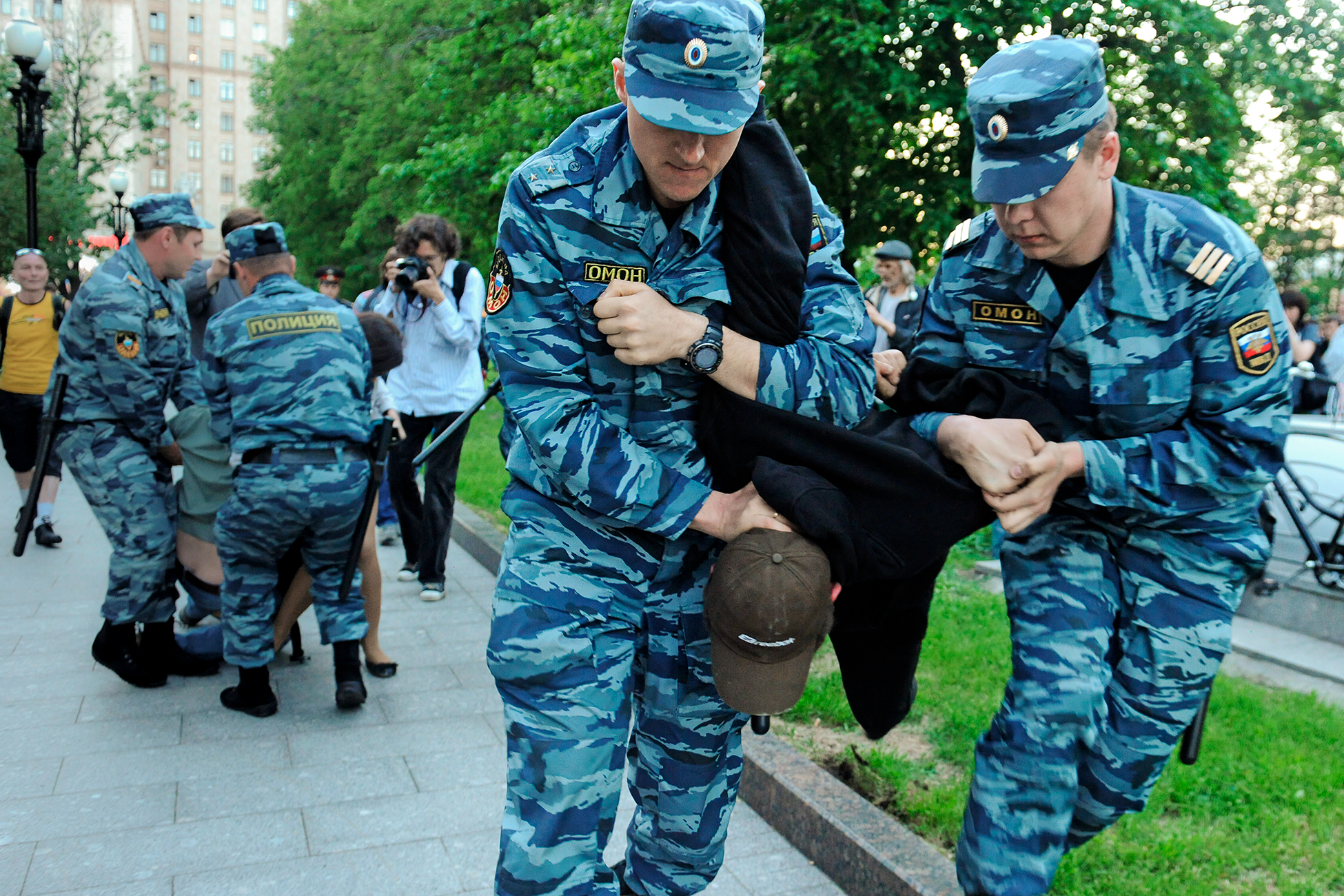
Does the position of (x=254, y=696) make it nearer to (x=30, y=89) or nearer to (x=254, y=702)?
(x=254, y=702)

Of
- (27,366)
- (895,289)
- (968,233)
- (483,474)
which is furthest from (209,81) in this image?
(968,233)

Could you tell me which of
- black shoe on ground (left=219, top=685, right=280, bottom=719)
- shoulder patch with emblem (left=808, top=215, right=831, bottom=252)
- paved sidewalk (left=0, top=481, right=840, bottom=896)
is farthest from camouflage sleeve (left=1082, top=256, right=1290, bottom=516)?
black shoe on ground (left=219, top=685, right=280, bottom=719)

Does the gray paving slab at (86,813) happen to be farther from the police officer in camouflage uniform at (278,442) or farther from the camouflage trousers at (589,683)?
the camouflage trousers at (589,683)

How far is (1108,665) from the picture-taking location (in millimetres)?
2818

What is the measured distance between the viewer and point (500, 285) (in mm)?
2461

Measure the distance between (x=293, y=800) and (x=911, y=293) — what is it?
7.21m

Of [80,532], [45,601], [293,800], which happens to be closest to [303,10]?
[80,532]

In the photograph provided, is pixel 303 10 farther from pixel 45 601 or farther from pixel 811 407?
pixel 811 407

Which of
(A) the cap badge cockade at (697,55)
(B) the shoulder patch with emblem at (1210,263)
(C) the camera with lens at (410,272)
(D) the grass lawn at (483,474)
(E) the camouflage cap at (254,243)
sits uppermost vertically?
(A) the cap badge cockade at (697,55)

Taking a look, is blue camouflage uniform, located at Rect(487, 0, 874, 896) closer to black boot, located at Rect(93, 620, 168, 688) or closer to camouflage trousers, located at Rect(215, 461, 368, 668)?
camouflage trousers, located at Rect(215, 461, 368, 668)

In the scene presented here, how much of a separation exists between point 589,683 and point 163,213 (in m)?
3.94

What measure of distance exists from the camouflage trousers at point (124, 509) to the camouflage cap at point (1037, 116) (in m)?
4.16

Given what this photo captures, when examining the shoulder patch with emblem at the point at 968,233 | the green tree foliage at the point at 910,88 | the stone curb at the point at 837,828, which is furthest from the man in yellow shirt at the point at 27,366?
the shoulder patch with emblem at the point at 968,233

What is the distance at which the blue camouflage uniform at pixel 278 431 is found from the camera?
4605 millimetres
